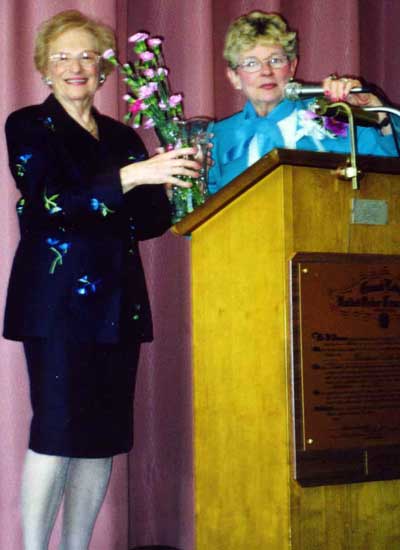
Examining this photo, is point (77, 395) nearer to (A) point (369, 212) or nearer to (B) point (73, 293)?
(B) point (73, 293)

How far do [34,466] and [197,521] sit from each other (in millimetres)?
446

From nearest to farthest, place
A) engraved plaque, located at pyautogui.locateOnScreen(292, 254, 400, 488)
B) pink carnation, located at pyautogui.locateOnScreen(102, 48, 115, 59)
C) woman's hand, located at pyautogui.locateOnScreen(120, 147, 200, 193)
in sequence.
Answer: engraved plaque, located at pyautogui.locateOnScreen(292, 254, 400, 488) → woman's hand, located at pyautogui.locateOnScreen(120, 147, 200, 193) → pink carnation, located at pyautogui.locateOnScreen(102, 48, 115, 59)

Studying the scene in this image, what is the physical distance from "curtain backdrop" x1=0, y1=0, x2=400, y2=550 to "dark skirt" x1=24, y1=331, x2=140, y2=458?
0.44 meters

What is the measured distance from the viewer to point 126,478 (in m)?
2.05

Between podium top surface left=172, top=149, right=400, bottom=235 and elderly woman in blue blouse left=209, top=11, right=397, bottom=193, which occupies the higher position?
elderly woman in blue blouse left=209, top=11, right=397, bottom=193

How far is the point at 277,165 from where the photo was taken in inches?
44.4

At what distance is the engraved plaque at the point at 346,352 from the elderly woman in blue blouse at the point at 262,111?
648 mm

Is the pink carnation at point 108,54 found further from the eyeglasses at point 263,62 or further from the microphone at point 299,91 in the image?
the microphone at point 299,91

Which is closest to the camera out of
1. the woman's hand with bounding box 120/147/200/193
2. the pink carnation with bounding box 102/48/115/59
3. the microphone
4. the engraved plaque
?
the engraved plaque

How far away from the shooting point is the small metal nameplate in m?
1.17

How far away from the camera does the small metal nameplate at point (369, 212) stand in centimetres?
117

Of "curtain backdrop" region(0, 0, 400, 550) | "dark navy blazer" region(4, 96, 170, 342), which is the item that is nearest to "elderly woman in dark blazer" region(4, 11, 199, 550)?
"dark navy blazer" region(4, 96, 170, 342)

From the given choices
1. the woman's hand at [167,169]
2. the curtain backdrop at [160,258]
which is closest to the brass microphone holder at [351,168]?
the woman's hand at [167,169]

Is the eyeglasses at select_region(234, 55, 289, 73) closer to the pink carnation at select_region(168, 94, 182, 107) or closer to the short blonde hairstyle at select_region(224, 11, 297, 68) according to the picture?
the short blonde hairstyle at select_region(224, 11, 297, 68)
